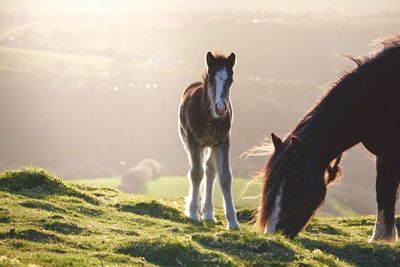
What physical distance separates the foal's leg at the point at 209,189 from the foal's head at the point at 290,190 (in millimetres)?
3537

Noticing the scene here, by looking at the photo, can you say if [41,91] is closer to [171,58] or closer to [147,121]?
[147,121]

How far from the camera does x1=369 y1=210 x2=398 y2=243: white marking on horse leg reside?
13.1m

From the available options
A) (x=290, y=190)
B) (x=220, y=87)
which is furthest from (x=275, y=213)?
(x=220, y=87)

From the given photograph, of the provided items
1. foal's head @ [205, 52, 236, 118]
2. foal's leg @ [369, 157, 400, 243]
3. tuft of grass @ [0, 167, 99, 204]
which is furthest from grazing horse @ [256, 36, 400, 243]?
tuft of grass @ [0, 167, 99, 204]

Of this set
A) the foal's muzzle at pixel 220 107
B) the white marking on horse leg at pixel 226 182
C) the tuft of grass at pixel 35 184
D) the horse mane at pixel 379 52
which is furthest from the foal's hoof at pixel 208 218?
the horse mane at pixel 379 52

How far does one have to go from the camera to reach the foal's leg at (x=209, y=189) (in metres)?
14.2

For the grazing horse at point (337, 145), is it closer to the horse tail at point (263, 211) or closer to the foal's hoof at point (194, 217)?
the horse tail at point (263, 211)

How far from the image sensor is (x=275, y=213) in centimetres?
1045

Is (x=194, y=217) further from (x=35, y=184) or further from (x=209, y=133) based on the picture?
(x=35, y=184)

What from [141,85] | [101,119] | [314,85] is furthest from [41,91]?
[314,85]

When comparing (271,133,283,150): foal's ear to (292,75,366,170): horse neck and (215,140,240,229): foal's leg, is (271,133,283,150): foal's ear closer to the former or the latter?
(292,75,366,170): horse neck

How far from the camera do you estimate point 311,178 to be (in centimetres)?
1066

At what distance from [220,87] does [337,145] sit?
2.71 metres

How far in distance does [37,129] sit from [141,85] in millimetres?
32878
